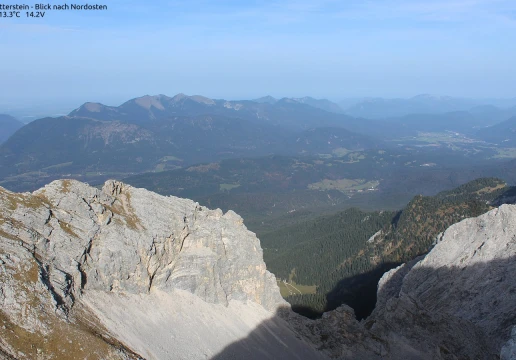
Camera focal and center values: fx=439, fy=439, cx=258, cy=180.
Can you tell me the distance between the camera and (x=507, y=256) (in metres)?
78.0

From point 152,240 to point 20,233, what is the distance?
64.5 feet

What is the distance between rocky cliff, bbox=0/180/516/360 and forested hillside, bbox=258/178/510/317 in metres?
41.5

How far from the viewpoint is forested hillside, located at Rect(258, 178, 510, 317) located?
430ft

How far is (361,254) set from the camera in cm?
16025

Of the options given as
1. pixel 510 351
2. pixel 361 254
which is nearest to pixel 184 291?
pixel 510 351

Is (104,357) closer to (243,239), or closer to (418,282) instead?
(243,239)

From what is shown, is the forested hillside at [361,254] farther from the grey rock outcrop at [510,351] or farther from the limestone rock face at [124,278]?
the grey rock outcrop at [510,351]

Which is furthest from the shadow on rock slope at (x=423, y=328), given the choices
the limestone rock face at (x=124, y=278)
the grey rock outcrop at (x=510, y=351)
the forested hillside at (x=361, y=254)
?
the forested hillside at (x=361, y=254)

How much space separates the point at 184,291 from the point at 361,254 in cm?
10408

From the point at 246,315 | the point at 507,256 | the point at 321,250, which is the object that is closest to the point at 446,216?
the point at 321,250

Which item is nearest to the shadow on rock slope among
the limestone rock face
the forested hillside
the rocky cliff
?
the rocky cliff

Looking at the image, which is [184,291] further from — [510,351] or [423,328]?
[510,351]

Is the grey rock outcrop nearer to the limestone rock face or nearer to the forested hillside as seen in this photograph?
Result: the limestone rock face

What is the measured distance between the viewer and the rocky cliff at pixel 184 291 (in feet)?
158
